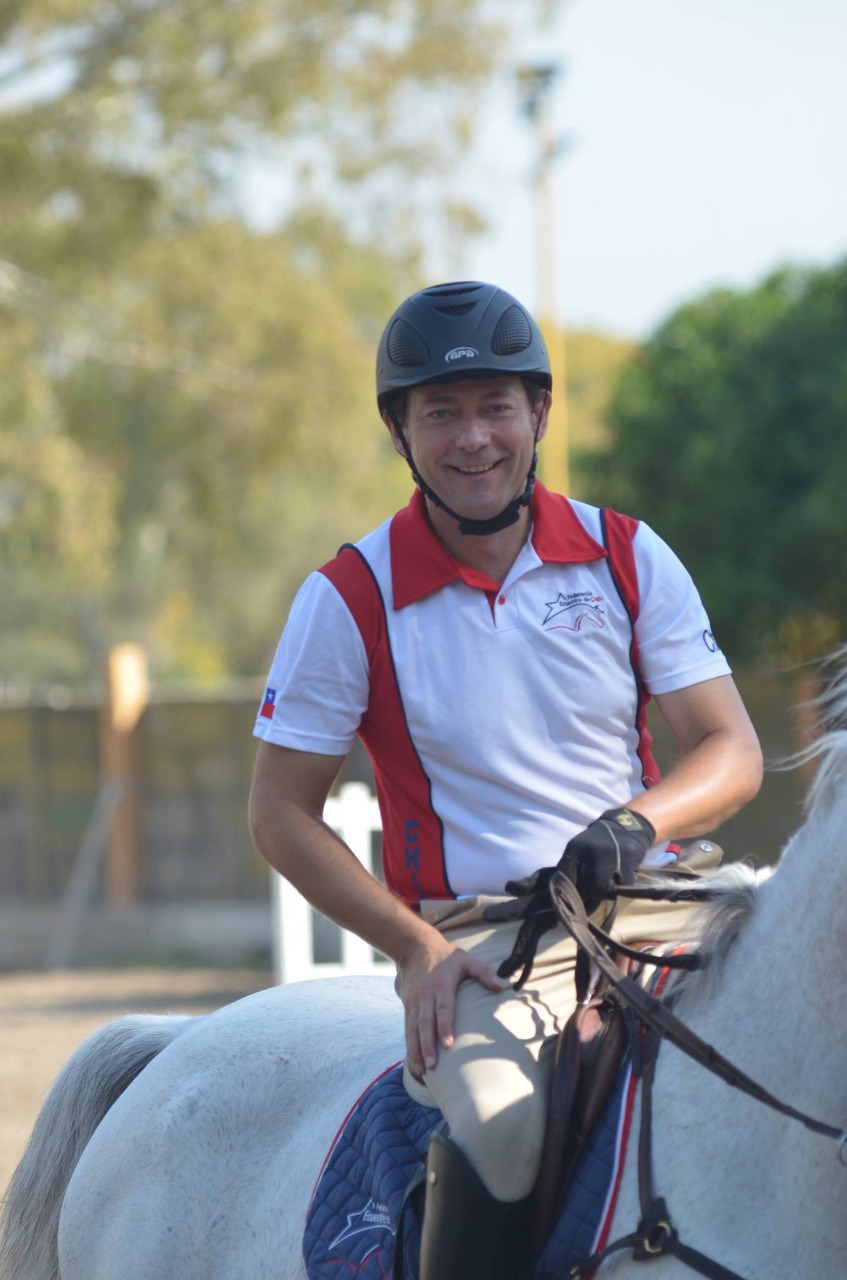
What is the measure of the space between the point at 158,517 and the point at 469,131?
1450 cm

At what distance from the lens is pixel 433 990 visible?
2414 millimetres

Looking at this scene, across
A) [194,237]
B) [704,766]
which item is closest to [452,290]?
[704,766]

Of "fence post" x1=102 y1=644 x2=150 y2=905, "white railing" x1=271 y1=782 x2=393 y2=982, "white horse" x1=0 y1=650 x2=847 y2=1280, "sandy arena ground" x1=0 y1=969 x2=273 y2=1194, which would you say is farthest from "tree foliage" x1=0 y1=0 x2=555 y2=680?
"white horse" x1=0 y1=650 x2=847 y2=1280

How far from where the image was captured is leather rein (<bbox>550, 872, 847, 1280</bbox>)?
2053 mm

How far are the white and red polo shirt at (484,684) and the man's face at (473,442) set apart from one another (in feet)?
0.34

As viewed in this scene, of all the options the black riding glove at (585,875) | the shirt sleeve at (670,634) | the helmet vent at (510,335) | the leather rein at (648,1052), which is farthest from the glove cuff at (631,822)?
the helmet vent at (510,335)

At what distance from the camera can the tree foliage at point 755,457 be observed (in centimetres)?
1317

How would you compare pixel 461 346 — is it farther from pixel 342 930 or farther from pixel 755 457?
pixel 755 457

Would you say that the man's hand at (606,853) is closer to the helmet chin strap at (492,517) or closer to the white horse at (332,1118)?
the white horse at (332,1118)

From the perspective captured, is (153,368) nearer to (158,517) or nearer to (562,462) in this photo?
(562,462)

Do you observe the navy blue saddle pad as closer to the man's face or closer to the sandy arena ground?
the man's face

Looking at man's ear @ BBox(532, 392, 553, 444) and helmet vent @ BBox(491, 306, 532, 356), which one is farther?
man's ear @ BBox(532, 392, 553, 444)

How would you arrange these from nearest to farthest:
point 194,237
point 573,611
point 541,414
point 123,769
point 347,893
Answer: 1. point 347,893
2. point 573,611
3. point 541,414
4. point 123,769
5. point 194,237

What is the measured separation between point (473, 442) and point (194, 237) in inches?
605
